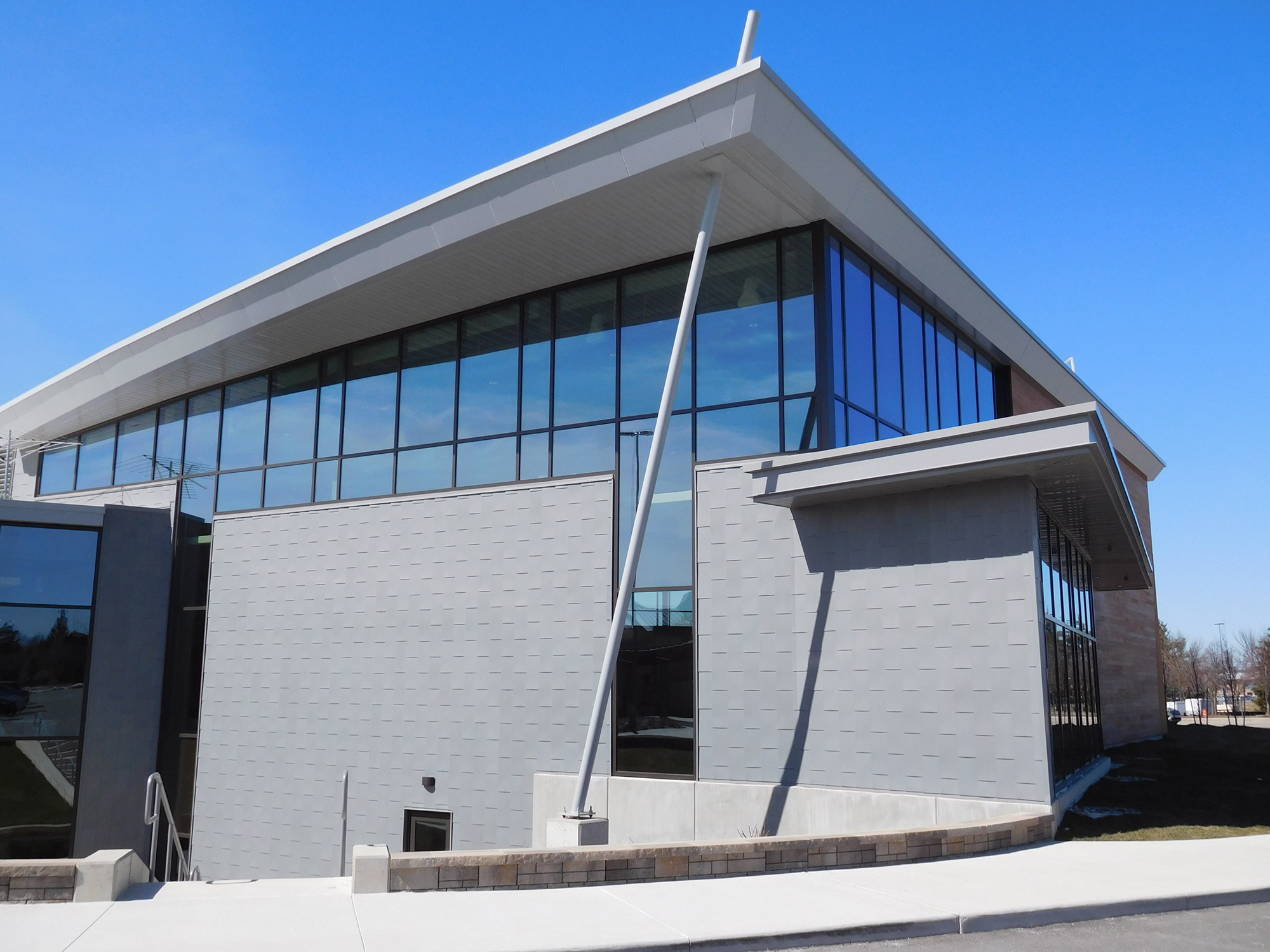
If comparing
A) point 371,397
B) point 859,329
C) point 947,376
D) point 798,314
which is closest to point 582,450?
point 798,314

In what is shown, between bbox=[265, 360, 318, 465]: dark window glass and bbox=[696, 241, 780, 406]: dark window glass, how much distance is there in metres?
9.57

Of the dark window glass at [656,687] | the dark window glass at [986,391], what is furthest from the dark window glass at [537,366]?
the dark window glass at [986,391]

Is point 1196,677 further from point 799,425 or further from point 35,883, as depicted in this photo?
point 35,883

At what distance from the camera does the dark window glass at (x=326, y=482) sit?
20.8 metres

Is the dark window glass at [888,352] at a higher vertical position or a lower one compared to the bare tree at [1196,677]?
higher

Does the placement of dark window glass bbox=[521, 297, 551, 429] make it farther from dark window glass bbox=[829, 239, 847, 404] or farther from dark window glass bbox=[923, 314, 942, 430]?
dark window glass bbox=[923, 314, 942, 430]

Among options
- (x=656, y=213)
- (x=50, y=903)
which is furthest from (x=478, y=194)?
(x=50, y=903)

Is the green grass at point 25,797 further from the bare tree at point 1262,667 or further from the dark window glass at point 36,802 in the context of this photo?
the bare tree at point 1262,667

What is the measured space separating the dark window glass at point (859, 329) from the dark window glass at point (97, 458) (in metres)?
19.9

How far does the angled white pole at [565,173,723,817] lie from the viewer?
1391 centimetres

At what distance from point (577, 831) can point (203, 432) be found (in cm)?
1497

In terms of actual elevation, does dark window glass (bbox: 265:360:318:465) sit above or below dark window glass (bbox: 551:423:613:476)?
above

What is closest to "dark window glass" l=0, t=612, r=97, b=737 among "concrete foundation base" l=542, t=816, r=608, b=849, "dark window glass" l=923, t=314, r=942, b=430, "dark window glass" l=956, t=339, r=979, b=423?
"concrete foundation base" l=542, t=816, r=608, b=849

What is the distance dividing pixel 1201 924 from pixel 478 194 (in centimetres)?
1329
